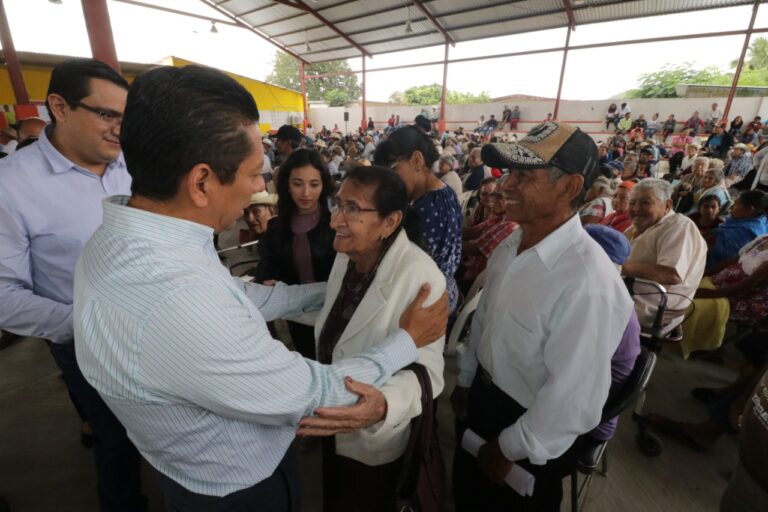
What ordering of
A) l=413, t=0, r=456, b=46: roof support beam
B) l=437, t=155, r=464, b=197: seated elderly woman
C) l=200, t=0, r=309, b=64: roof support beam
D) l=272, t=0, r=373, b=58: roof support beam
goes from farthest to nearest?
l=200, t=0, r=309, b=64: roof support beam, l=272, t=0, r=373, b=58: roof support beam, l=413, t=0, r=456, b=46: roof support beam, l=437, t=155, r=464, b=197: seated elderly woman

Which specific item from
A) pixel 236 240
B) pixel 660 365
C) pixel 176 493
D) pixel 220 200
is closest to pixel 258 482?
pixel 176 493

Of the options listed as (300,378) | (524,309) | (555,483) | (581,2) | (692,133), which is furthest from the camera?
(692,133)

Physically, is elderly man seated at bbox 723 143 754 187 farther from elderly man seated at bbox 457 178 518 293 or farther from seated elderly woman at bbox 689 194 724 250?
elderly man seated at bbox 457 178 518 293

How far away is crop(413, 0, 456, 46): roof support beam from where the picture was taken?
1489cm

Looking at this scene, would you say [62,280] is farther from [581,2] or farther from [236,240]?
[581,2]

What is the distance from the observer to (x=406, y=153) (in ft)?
7.00

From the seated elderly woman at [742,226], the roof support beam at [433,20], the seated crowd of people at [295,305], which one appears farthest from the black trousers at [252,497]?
the roof support beam at [433,20]

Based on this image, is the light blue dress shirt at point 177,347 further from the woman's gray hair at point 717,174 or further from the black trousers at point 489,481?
the woman's gray hair at point 717,174

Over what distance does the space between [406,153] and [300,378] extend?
164 centimetres

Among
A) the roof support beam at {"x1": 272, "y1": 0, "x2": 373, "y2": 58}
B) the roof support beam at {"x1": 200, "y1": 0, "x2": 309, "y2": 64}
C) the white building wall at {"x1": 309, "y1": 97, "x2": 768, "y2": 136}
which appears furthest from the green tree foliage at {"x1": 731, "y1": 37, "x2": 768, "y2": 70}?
the roof support beam at {"x1": 200, "y1": 0, "x2": 309, "y2": 64}

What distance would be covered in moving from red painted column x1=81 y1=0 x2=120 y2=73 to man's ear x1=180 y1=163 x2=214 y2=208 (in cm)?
1025

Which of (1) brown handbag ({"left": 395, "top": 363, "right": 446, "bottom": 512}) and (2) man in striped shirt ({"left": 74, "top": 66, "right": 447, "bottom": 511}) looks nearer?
(2) man in striped shirt ({"left": 74, "top": 66, "right": 447, "bottom": 511})

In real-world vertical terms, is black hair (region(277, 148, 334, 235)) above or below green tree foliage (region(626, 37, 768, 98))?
below

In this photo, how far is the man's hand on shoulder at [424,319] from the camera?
118 cm
